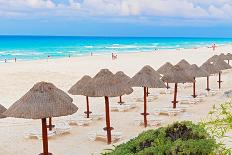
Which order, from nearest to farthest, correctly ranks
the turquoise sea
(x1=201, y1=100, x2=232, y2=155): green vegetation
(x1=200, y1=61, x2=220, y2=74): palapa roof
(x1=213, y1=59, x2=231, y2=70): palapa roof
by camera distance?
(x1=201, y1=100, x2=232, y2=155): green vegetation → (x1=200, y1=61, x2=220, y2=74): palapa roof → (x1=213, y1=59, x2=231, y2=70): palapa roof → the turquoise sea

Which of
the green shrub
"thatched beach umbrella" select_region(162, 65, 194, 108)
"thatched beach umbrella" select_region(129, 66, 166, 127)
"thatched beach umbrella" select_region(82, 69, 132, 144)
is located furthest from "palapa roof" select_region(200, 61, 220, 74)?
the green shrub

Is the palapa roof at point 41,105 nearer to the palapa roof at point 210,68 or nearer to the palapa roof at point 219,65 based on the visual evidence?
the palapa roof at point 210,68

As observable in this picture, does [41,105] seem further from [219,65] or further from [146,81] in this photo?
[219,65]

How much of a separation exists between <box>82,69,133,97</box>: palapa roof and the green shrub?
161 inches

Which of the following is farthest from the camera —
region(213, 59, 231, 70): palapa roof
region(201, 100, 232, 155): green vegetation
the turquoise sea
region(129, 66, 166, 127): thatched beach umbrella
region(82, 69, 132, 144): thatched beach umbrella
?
the turquoise sea

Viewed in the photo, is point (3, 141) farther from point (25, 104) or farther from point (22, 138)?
point (25, 104)

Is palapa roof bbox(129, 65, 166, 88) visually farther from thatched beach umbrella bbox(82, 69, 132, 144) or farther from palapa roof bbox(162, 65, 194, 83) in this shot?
palapa roof bbox(162, 65, 194, 83)

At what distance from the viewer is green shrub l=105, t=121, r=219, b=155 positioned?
15.7 feet

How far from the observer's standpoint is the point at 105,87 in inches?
388

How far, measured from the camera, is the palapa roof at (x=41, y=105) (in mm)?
8086

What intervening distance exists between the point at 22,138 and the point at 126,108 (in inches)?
190

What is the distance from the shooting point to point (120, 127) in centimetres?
1207

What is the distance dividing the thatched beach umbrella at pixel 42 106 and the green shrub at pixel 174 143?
10.1 feet

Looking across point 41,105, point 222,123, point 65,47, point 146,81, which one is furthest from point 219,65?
point 65,47
